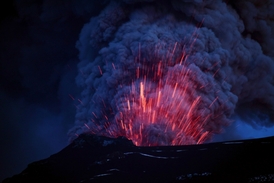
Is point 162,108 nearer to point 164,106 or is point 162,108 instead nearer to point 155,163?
point 164,106

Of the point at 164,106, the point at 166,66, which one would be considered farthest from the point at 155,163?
the point at 166,66

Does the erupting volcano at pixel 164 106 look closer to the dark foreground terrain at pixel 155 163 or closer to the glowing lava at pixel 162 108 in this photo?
the glowing lava at pixel 162 108

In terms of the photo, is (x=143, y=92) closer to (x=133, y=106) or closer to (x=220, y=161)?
(x=133, y=106)

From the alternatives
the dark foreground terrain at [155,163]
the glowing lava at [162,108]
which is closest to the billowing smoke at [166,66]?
the glowing lava at [162,108]

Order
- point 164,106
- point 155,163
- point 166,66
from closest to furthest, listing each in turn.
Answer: point 155,163 → point 164,106 → point 166,66

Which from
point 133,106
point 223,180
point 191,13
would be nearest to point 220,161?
point 223,180

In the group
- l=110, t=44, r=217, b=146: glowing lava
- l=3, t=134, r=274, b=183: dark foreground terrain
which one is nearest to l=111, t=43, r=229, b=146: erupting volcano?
l=110, t=44, r=217, b=146: glowing lava
